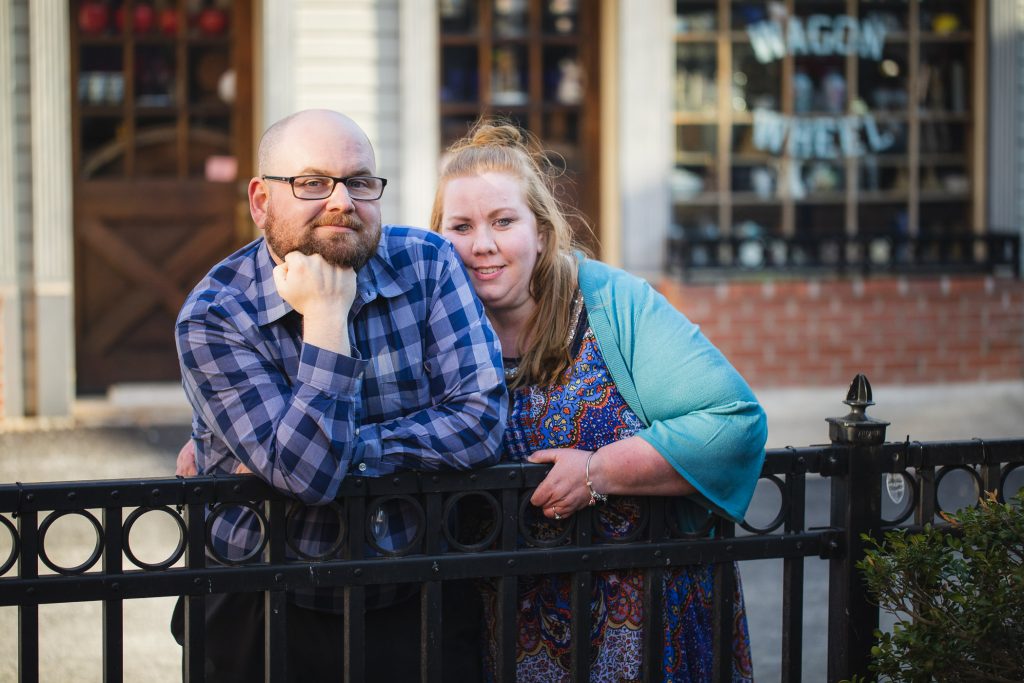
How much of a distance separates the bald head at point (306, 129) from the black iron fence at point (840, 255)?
7.14m

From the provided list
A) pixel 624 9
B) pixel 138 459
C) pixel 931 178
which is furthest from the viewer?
→ pixel 931 178

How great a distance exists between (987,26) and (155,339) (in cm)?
703

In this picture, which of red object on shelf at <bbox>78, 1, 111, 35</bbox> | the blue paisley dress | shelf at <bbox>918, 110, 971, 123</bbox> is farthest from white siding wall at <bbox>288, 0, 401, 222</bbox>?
the blue paisley dress

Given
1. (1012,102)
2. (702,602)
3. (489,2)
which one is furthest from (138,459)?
(1012,102)

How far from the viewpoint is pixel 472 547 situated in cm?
275

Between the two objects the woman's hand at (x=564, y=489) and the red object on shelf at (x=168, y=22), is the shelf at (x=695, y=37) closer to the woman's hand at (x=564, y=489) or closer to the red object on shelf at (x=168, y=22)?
the red object on shelf at (x=168, y=22)

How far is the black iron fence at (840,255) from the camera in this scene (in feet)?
32.0

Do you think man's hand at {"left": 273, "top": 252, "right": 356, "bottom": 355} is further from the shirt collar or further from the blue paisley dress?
the blue paisley dress

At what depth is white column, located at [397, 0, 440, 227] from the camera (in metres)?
9.61

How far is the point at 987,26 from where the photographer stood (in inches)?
404

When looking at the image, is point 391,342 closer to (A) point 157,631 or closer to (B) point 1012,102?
(A) point 157,631

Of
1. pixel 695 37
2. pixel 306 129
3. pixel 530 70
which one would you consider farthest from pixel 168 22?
pixel 306 129

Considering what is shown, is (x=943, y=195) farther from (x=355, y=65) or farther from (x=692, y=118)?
(x=355, y=65)

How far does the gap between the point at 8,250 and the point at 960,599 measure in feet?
25.6
